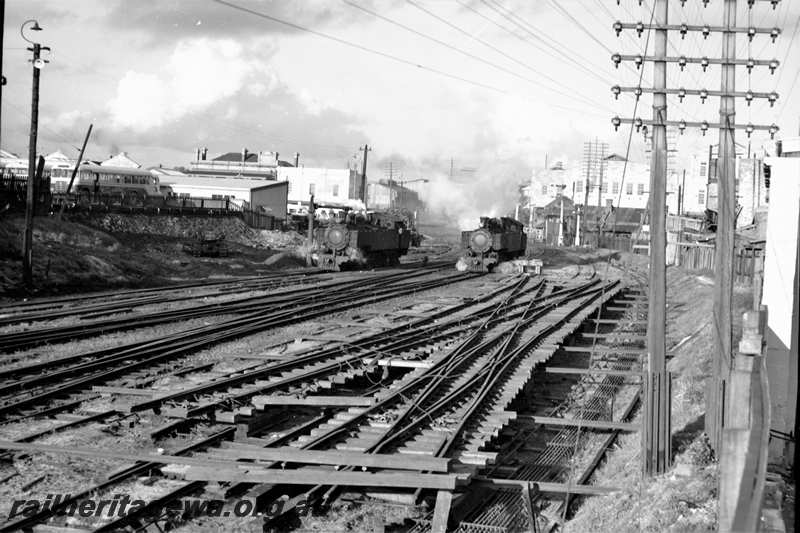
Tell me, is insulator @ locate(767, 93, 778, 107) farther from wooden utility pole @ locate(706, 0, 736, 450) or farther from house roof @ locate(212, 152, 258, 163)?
house roof @ locate(212, 152, 258, 163)

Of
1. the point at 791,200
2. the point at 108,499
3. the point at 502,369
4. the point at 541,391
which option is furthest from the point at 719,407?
the point at 108,499

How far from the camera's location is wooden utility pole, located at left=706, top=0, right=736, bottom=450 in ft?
34.0

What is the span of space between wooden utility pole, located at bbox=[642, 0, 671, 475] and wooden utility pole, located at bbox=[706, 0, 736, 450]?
0.75 m

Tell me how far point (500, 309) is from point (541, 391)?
26.7 feet

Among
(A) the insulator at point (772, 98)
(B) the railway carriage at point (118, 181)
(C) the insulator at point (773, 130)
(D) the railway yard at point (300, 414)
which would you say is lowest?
(D) the railway yard at point (300, 414)

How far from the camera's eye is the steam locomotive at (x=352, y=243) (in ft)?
123

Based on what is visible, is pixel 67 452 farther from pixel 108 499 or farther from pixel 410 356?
pixel 410 356

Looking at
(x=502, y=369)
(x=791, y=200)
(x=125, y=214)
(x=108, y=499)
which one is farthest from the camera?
(x=125, y=214)

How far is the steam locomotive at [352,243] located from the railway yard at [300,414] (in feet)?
49.2

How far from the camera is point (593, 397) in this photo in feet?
49.5

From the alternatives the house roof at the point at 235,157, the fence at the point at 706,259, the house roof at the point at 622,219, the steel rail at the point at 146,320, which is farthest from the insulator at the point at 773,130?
the house roof at the point at 235,157

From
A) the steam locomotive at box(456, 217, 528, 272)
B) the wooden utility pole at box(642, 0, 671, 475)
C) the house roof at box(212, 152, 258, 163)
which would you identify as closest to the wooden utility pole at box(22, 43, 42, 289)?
the wooden utility pole at box(642, 0, 671, 475)

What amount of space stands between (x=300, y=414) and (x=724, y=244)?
6.68 m

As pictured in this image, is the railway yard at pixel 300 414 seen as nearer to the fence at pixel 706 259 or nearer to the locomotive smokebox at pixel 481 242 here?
the fence at pixel 706 259
